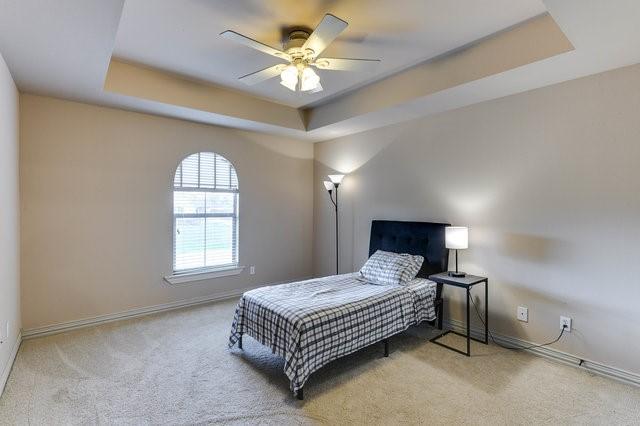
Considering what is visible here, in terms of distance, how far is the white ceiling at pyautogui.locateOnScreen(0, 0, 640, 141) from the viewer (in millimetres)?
1804

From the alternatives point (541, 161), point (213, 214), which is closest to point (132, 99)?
point (213, 214)

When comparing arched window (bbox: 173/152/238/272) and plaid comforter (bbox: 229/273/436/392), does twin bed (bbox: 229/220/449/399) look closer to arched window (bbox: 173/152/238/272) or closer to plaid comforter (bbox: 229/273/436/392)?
plaid comforter (bbox: 229/273/436/392)

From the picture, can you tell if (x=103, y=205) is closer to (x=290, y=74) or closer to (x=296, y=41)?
(x=290, y=74)

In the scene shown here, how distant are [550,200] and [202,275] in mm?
3781

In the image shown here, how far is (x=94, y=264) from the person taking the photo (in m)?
3.39

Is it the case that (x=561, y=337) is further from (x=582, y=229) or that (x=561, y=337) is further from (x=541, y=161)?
(x=541, y=161)

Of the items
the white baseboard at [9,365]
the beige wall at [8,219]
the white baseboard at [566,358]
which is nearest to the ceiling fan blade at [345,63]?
the beige wall at [8,219]

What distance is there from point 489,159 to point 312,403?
260 centimetres

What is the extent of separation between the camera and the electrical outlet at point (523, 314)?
112 inches

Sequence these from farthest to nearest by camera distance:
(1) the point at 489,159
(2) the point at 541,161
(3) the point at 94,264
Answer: (3) the point at 94,264 < (1) the point at 489,159 < (2) the point at 541,161

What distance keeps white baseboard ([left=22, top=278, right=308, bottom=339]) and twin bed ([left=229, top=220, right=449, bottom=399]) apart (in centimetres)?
147

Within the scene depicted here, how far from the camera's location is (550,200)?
2711 millimetres

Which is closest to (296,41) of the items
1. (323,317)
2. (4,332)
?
(323,317)

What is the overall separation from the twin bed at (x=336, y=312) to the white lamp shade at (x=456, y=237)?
12.1 inches
